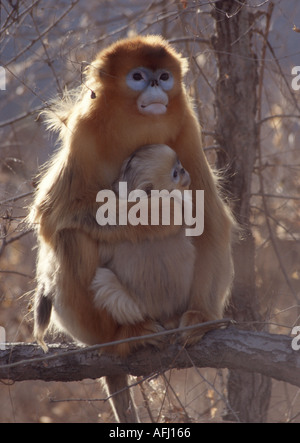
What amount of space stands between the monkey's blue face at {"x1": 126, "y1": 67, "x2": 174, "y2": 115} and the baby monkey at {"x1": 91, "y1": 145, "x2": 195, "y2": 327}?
9.3 inches

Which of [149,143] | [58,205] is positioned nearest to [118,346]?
[58,205]

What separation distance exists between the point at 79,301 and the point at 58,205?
1.87 feet

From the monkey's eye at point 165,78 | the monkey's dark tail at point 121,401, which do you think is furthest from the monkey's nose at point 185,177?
the monkey's dark tail at point 121,401

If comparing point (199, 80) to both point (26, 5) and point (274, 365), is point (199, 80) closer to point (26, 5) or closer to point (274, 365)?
point (26, 5)

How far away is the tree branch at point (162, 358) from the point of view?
10.9ft

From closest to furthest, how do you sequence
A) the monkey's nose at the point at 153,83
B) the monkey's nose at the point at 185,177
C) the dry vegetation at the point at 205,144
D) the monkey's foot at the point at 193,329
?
the monkey's foot at the point at 193,329 < the monkey's nose at the point at 153,83 < the monkey's nose at the point at 185,177 < the dry vegetation at the point at 205,144

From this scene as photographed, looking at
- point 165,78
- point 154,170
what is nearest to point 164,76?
point 165,78

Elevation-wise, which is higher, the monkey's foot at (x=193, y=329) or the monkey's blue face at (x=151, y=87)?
the monkey's blue face at (x=151, y=87)

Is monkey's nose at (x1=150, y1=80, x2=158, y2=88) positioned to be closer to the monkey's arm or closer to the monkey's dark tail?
the monkey's arm

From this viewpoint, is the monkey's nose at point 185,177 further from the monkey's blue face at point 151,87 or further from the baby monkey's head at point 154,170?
the monkey's blue face at point 151,87

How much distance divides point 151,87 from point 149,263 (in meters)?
1.02

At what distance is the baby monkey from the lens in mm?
3664

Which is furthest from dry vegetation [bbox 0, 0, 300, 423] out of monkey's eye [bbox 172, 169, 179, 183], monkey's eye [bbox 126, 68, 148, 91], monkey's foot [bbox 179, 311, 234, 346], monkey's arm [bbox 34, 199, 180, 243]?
monkey's eye [bbox 172, 169, 179, 183]

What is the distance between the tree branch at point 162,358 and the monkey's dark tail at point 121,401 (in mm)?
226
